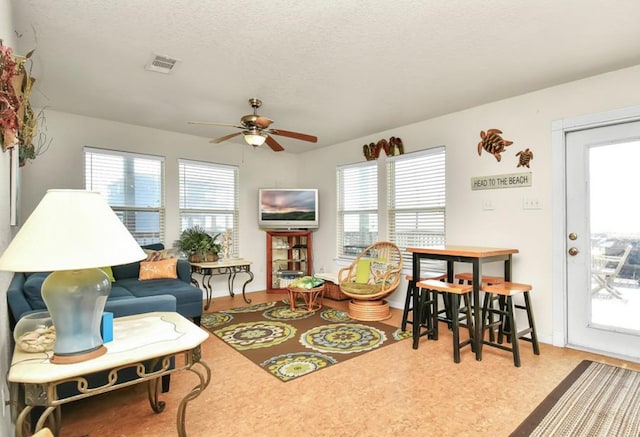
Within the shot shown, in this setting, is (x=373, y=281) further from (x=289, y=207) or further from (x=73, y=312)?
(x=73, y=312)

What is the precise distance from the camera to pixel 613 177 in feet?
9.66

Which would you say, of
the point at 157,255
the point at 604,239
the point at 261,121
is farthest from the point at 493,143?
the point at 157,255

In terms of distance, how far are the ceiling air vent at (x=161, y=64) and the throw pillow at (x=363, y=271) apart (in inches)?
121

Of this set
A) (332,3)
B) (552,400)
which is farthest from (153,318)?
(552,400)

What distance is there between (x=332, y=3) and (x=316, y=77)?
1.04m

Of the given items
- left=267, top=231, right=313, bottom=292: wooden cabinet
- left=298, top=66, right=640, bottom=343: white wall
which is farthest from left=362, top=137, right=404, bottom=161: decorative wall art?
left=267, top=231, right=313, bottom=292: wooden cabinet

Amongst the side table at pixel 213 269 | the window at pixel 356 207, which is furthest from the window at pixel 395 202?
the side table at pixel 213 269

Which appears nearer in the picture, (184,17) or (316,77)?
(184,17)

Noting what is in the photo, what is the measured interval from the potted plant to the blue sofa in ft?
1.27

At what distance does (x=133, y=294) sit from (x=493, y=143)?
401cm

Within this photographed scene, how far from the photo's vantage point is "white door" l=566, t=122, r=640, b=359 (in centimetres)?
285

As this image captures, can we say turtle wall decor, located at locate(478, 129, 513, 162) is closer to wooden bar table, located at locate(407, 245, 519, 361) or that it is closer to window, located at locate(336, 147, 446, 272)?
window, located at locate(336, 147, 446, 272)

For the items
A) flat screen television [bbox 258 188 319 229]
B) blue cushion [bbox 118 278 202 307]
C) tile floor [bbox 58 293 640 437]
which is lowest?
tile floor [bbox 58 293 640 437]

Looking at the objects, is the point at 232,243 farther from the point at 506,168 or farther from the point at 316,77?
the point at 506,168
